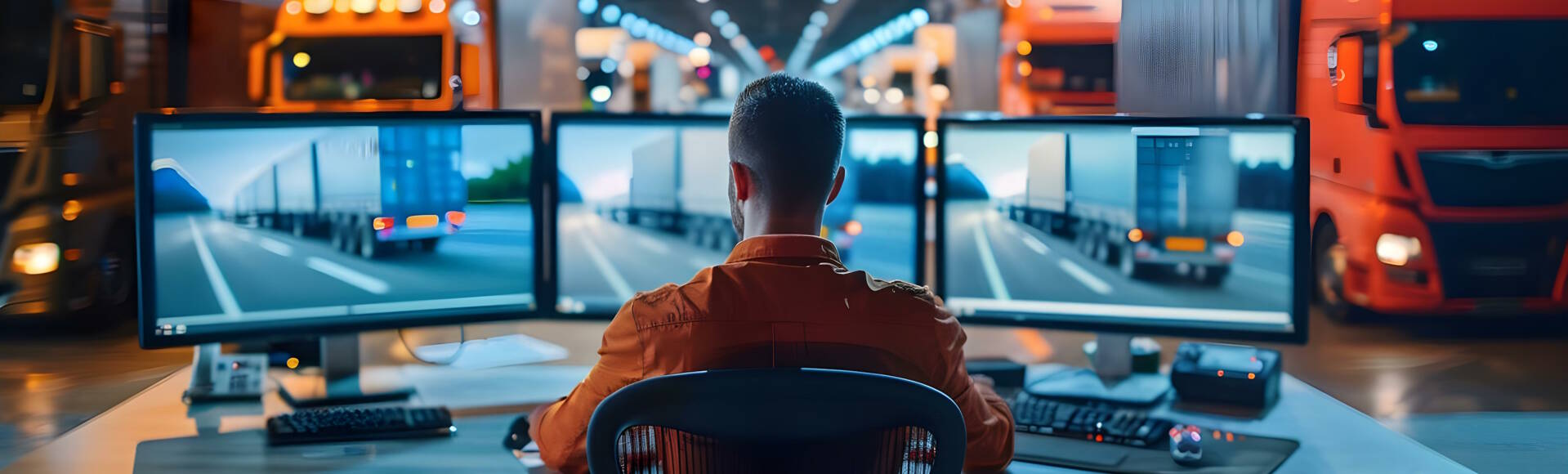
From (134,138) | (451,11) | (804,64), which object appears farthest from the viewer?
(804,64)

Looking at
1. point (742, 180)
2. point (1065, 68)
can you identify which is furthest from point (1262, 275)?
point (1065, 68)

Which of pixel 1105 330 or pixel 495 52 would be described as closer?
pixel 1105 330

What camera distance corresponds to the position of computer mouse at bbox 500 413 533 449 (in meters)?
1.74

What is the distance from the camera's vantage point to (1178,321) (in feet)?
6.49

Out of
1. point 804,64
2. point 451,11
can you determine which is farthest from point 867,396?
point 804,64

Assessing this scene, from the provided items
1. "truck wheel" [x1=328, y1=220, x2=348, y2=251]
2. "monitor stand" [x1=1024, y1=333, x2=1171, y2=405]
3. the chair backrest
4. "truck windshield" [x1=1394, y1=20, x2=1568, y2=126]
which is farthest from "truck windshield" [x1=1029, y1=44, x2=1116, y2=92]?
the chair backrest

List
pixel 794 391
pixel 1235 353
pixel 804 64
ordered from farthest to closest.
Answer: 1. pixel 804 64
2. pixel 1235 353
3. pixel 794 391

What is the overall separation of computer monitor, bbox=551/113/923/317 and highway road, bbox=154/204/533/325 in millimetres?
111

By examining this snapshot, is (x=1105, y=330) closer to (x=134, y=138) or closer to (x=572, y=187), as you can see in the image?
(x=572, y=187)

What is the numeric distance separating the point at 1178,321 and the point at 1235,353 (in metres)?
0.22

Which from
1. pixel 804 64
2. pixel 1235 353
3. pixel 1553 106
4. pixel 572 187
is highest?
pixel 804 64

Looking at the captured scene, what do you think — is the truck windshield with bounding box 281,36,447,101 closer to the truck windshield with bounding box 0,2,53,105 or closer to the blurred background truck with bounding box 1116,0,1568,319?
the truck windshield with bounding box 0,2,53,105

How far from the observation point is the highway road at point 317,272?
6.17 ft

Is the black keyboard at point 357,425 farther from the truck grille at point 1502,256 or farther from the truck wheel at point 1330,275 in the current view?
the truck grille at point 1502,256
